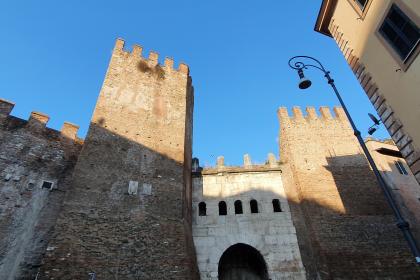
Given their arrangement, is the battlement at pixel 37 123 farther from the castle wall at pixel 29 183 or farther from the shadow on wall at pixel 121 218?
the shadow on wall at pixel 121 218

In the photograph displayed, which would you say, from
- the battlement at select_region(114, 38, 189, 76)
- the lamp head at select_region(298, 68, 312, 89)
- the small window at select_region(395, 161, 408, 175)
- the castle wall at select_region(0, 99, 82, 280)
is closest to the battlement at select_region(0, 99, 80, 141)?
the castle wall at select_region(0, 99, 82, 280)

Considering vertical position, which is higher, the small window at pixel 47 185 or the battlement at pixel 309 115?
the battlement at pixel 309 115

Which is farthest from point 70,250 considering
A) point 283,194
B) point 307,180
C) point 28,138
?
point 307,180

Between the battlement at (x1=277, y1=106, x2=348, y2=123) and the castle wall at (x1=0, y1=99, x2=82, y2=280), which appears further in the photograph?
the battlement at (x1=277, y1=106, x2=348, y2=123)

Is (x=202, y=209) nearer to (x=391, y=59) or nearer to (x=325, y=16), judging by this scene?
(x=325, y=16)

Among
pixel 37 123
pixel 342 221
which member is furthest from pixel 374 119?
pixel 37 123

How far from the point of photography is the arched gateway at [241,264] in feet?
39.6

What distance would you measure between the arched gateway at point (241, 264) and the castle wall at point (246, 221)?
60 centimetres

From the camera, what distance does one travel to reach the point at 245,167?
13977mm

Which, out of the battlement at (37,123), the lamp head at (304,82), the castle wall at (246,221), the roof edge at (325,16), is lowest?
the castle wall at (246,221)

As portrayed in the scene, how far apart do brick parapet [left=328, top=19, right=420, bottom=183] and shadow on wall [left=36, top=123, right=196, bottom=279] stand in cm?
687

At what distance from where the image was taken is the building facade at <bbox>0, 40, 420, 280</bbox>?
9031 millimetres

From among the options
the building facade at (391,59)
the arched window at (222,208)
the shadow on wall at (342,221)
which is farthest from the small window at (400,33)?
the arched window at (222,208)

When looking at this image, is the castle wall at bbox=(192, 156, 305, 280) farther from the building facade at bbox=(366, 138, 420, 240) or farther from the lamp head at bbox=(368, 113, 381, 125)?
the lamp head at bbox=(368, 113, 381, 125)
